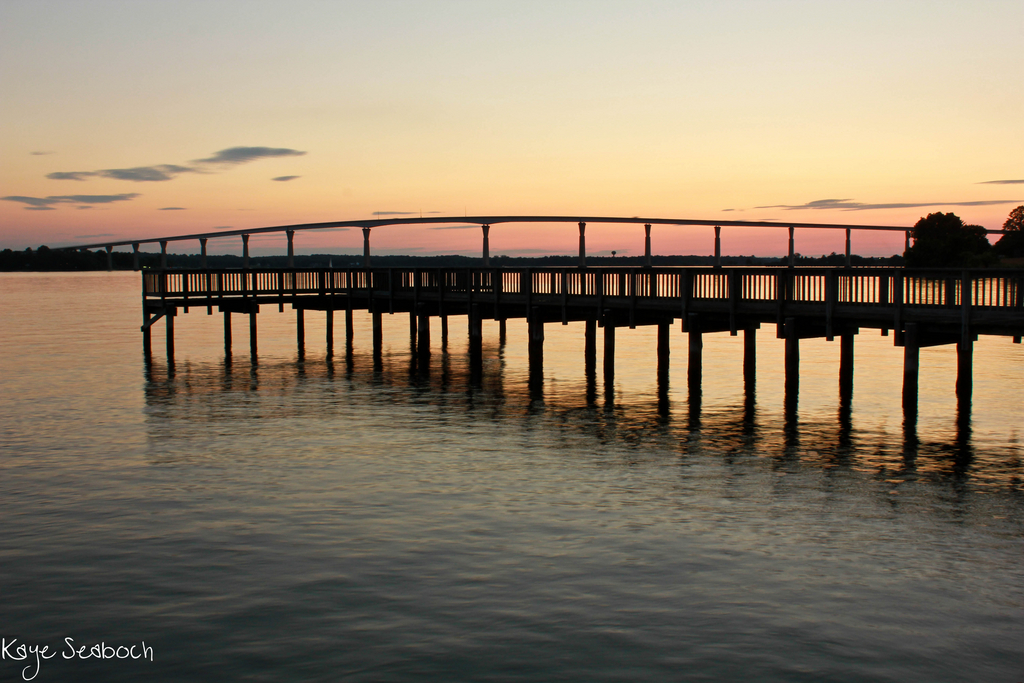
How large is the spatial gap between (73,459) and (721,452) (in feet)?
50.3

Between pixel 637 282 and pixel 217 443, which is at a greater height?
pixel 637 282

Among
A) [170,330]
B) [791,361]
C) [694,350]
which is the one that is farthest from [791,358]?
[170,330]

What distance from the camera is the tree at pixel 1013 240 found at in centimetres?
16962

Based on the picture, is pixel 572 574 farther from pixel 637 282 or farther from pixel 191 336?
pixel 191 336

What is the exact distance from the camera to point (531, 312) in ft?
126

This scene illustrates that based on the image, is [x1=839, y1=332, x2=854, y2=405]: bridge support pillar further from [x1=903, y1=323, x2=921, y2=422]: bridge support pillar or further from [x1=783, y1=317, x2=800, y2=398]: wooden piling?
[x1=903, y1=323, x2=921, y2=422]: bridge support pillar

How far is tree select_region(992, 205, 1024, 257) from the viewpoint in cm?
16962

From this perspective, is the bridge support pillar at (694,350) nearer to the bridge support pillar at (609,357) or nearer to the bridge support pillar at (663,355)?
the bridge support pillar at (663,355)

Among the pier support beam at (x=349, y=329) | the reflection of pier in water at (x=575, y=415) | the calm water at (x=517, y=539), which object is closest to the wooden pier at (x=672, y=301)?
the pier support beam at (x=349, y=329)

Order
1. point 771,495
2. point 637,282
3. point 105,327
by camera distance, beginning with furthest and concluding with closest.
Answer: point 105,327, point 637,282, point 771,495

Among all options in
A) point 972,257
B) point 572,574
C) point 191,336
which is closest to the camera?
point 572,574

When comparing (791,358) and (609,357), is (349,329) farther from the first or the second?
(791,358)

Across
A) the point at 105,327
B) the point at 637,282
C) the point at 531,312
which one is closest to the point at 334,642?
the point at 637,282

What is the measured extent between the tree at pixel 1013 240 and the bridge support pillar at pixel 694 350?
15836cm
